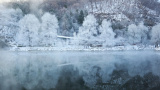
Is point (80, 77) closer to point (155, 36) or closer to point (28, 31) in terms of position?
point (28, 31)

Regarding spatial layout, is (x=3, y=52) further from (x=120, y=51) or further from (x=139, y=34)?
(x=139, y=34)

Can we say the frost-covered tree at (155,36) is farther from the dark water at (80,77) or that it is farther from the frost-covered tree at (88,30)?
the dark water at (80,77)

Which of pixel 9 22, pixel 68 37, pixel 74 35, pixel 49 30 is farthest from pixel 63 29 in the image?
pixel 9 22

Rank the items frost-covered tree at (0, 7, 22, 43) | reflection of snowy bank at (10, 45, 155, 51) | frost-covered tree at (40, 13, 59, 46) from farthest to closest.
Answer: frost-covered tree at (0, 7, 22, 43) → frost-covered tree at (40, 13, 59, 46) → reflection of snowy bank at (10, 45, 155, 51)

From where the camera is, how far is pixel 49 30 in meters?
56.6

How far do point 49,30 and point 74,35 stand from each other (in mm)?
6925

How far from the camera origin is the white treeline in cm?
5441

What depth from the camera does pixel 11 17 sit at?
202 feet

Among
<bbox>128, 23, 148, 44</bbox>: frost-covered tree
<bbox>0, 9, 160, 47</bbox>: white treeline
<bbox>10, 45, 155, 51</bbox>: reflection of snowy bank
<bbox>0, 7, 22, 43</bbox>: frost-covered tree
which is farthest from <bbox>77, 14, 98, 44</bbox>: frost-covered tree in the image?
<bbox>0, 7, 22, 43</bbox>: frost-covered tree

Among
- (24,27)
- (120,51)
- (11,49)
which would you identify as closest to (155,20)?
(120,51)

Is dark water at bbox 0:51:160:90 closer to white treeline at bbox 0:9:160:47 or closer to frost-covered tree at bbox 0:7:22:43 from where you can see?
white treeline at bbox 0:9:160:47

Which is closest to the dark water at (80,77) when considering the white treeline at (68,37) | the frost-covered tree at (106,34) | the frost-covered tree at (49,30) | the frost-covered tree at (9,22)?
the frost-covered tree at (49,30)

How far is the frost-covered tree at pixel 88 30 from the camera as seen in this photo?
185 ft

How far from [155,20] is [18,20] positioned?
46557 mm
